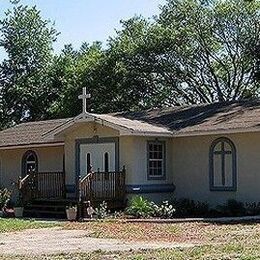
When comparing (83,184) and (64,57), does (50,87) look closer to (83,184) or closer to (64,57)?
(64,57)

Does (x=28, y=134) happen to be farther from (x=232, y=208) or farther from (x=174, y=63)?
(x=174, y=63)

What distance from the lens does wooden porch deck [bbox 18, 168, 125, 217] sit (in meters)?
23.5

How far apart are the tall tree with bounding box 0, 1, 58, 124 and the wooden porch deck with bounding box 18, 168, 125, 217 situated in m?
21.8

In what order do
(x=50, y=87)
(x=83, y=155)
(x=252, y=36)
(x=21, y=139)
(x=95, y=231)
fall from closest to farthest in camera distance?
1. (x=95, y=231)
2. (x=83, y=155)
3. (x=21, y=139)
4. (x=252, y=36)
5. (x=50, y=87)

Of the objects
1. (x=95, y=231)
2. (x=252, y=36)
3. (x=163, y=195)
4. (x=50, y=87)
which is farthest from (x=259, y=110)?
(x=50, y=87)

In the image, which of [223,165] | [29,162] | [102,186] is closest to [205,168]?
[223,165]

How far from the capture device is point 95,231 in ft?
59.5

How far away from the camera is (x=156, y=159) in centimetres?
2480

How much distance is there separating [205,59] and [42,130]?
1792cm

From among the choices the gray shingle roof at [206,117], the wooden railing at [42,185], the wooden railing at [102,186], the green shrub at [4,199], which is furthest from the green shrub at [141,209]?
the green shrub at [4,199]

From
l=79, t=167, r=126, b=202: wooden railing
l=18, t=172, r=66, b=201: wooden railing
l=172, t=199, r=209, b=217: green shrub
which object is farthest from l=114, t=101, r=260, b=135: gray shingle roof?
l=18, t=172, r=66, b=201: wooden railing

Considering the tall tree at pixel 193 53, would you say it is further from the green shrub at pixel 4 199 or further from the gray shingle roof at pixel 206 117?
the green shrub at pixel 4 199

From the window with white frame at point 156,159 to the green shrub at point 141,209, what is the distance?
2.31 meters

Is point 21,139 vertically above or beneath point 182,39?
beneath
